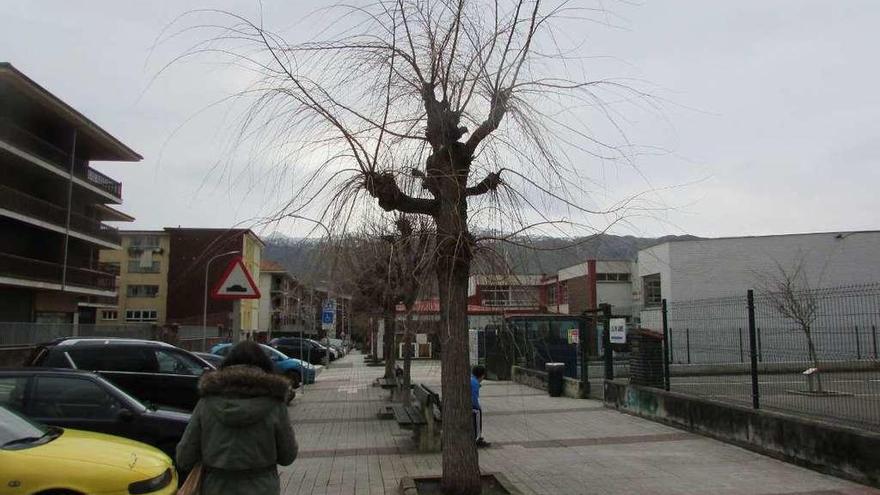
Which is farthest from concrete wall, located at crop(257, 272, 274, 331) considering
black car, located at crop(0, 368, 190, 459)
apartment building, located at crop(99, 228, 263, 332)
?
black car, located at crop(0, 368, 190, 459)

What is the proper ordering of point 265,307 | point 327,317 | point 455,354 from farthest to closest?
point 265,307 → point 327,317 → point 455,354

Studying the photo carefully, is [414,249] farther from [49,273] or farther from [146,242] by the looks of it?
[146,242]

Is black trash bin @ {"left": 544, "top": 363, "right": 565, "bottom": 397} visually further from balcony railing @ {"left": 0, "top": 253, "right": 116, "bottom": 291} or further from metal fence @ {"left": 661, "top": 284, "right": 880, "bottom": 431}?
balcony railing @ {"left": 0, "top": 253, "right": 116, "bottom": 291}

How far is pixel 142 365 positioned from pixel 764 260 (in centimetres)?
3456

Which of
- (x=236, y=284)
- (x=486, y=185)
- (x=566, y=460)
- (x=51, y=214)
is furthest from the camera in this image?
(x=51, y=214)

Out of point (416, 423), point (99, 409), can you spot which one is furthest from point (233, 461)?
point (416, 423)

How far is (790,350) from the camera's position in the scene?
16141 mm

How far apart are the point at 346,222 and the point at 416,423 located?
529 centimetres

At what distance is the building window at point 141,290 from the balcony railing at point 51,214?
1011 inches

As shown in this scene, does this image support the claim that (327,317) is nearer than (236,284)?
No

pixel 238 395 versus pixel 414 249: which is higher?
pixel 414 249

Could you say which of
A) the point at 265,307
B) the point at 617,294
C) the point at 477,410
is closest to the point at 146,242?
the point at 265,307

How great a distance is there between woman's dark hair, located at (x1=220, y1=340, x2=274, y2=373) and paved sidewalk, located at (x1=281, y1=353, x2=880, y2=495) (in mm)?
4415

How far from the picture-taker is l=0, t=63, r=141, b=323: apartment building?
33938mm
